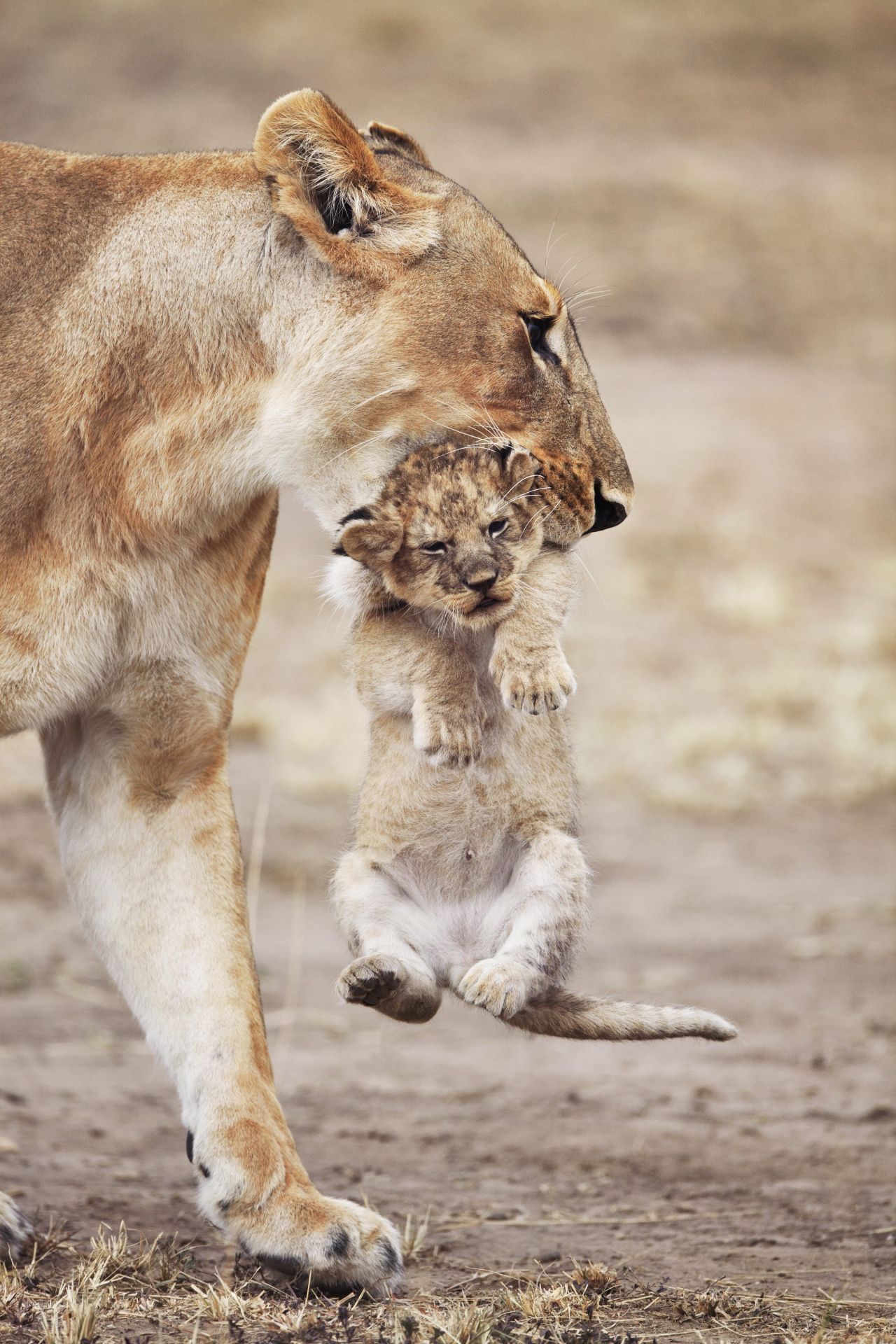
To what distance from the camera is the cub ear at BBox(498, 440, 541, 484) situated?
3.00 m

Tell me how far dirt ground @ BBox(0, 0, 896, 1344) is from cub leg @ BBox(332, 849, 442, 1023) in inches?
20.9

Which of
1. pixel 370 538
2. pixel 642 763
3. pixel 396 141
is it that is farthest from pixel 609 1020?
pixel 642 763

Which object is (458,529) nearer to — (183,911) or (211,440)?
(211,440)

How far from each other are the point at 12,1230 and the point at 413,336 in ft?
5.86

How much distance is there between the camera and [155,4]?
69.0ft

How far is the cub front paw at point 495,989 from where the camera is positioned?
2.84 metres

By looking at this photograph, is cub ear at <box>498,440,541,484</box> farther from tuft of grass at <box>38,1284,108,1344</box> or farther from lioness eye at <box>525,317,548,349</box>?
tuft of grass at <box>38,1284,108,1344</box>

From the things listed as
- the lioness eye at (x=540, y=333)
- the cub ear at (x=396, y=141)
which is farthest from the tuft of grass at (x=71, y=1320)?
the cub ear at (x=396, y=141)

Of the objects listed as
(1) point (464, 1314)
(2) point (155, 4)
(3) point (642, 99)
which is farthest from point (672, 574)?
(2) point (155, 4)

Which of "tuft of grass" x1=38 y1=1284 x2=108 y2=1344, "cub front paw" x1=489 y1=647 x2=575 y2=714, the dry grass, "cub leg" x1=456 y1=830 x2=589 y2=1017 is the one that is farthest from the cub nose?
"tuft of grass" x1=38 y1=1284 x2=108 y2=1344

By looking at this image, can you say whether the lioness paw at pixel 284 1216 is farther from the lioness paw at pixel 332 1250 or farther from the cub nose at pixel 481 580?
the cub nose at pixel 481 580

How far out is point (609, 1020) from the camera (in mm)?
3113

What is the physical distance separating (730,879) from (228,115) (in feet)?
44.5

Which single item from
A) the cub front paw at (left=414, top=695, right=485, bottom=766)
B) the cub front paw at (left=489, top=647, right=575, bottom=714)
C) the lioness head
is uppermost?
the lioness head
